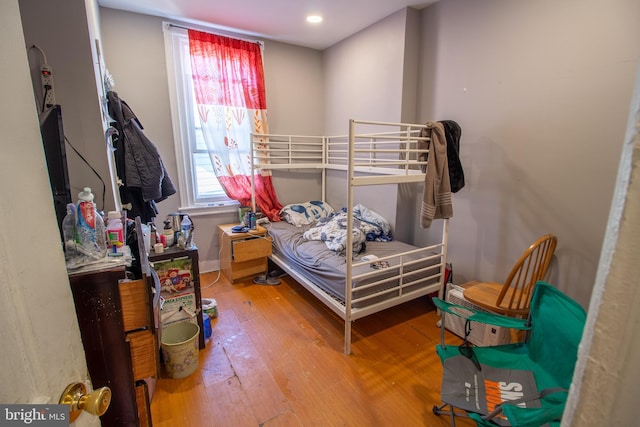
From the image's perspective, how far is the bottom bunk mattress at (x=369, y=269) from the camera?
7.07 ft

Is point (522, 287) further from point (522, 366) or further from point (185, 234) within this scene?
point (185, 234)

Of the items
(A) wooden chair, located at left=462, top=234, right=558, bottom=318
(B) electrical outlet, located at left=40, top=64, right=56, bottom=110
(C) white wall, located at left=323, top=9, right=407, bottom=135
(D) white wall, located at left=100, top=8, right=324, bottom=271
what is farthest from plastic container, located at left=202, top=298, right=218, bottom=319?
(C) white wall, located at left=323, top=9, right=407, bottom=135

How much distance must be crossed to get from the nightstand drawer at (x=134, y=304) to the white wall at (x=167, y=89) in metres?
2.35

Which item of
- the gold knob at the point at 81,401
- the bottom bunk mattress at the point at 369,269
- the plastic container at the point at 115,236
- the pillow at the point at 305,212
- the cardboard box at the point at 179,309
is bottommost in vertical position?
the cardboard box at the point at 179,309

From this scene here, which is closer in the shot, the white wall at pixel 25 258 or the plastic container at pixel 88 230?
the white wall at pixel 25 258

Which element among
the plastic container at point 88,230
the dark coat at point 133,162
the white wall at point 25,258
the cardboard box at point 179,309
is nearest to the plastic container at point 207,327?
the cardboard box at point 179,309

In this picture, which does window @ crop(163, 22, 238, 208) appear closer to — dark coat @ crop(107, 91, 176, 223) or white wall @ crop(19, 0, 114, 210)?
dark coat @ crop(107, 91, 176, 223)

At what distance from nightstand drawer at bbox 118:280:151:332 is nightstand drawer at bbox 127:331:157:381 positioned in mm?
35

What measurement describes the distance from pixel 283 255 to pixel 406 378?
159cm

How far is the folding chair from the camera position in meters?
1.28

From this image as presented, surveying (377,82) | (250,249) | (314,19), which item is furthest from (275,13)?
(250,249)

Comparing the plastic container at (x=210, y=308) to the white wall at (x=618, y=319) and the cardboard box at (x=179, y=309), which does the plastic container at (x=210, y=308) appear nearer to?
the cardboard box at (x=179, y=309)

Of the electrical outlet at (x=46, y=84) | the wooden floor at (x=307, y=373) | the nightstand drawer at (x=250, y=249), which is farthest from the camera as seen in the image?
the nightstand drawer at (x=250, y=249)

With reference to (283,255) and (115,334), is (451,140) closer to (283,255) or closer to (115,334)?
(283,255)
